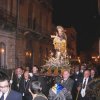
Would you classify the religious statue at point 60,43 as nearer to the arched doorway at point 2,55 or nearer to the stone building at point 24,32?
the stone building at point 24,32

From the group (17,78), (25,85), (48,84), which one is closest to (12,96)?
(25,85)

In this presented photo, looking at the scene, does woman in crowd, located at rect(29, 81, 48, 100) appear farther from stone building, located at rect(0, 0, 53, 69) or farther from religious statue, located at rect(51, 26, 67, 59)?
stone building, located at rect(0, 0, 53, 69)

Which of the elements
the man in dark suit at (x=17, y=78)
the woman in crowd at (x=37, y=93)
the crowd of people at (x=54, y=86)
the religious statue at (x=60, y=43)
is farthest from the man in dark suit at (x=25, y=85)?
the religious statue at (x=60, y=43)

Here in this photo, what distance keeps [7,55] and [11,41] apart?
1.53 metres

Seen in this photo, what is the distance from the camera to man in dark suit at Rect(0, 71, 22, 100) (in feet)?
17.3

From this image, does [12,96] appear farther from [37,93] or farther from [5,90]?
[37,93]

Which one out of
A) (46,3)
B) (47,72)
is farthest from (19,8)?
(47,72)

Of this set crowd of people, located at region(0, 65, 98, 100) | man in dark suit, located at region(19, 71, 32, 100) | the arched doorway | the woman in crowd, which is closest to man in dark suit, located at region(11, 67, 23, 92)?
crowd of people, located at region(0, 65, 98, 100)

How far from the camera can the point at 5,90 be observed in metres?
5.34

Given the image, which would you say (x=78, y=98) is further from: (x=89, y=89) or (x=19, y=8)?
(x=19, y=8)

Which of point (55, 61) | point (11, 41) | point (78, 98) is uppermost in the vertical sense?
point (11, 41)

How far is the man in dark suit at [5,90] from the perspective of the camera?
5270 mm

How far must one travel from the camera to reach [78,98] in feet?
37.6

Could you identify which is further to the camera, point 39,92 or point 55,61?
point 55,61
